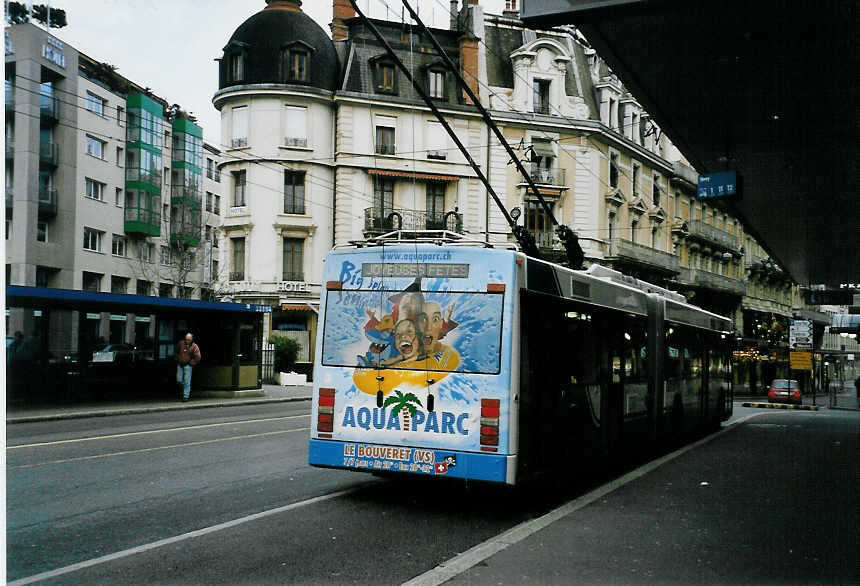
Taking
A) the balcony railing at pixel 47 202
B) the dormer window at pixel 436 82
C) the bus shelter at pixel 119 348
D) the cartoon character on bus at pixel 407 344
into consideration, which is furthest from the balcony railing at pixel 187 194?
the cartoon character on bus at pixel 407 344

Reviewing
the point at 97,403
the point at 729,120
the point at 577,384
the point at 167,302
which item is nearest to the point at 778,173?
the point at 729,120

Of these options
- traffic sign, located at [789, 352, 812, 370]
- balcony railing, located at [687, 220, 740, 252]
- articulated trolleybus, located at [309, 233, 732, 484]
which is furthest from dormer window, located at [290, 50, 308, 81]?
articulated trolleybus, located at [309, 233, 732, 484]

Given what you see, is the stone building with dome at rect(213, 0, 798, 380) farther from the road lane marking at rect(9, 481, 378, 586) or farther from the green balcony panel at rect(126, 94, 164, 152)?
the road lane marking at rect(9, 481, 378, 586)

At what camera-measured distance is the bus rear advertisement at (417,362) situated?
8.92 meters

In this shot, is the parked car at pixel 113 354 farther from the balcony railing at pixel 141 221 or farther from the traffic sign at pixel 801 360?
the balcony railing at pixel 141 221

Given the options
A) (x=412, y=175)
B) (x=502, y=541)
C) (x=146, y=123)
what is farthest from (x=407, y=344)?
(x=146, y=123)

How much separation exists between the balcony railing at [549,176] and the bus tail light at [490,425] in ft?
128

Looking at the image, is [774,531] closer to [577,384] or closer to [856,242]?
[577,384]

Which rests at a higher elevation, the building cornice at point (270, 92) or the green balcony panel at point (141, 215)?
the building cornice at point (270, 92)

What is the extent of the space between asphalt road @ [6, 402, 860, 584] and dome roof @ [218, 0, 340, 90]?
2517 cm

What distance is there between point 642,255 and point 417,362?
45.0 m

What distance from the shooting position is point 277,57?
39.4 metres

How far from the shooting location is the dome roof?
36.4 metres

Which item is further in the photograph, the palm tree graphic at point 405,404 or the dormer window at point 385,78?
the dormer window at point 385,78
